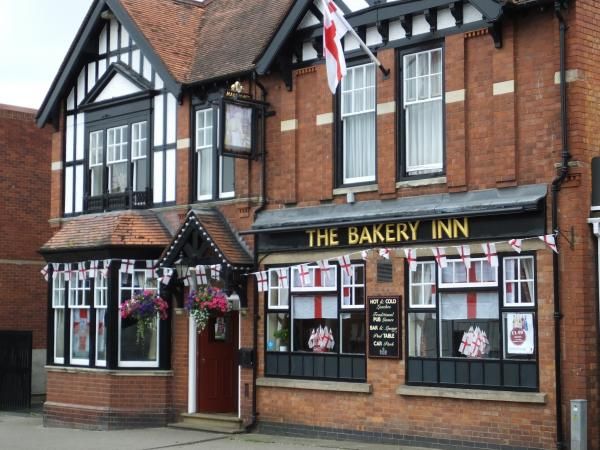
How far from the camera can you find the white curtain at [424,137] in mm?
16531

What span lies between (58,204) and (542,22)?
40.5 feet

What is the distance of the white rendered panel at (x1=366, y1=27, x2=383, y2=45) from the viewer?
17.3m

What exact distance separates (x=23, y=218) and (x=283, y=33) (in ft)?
41.2

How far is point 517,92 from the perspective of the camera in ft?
51.0

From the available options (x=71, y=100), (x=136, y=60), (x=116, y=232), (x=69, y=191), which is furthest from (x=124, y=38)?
(x=116, y=232)

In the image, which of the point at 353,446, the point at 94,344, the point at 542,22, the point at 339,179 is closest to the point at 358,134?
the point at 339,179

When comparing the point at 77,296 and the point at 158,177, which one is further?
the point at 77,296

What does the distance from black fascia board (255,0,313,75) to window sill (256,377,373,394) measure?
559 centimetres

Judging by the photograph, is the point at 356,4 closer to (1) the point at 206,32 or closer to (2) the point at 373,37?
(2) the point at 373,37

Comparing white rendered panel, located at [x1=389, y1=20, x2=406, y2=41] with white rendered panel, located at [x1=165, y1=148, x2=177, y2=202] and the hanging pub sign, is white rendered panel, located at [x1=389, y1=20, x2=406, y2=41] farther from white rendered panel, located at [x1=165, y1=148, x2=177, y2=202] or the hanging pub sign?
white rendered panel, located at [x1=165, y1=148, x2=177, y2=202]

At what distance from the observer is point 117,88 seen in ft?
72.4

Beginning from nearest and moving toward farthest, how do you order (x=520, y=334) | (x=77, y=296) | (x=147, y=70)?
1. (x=520, y=334)
2. (x=147, y=70)
3. (x=77, y=296)

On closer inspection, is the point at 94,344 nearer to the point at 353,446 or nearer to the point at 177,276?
the point at 177,276

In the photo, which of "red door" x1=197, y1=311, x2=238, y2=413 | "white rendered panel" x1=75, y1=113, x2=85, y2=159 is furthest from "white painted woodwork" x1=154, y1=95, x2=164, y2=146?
"red door" x1=197, y1=311, x2=238, y2=413
